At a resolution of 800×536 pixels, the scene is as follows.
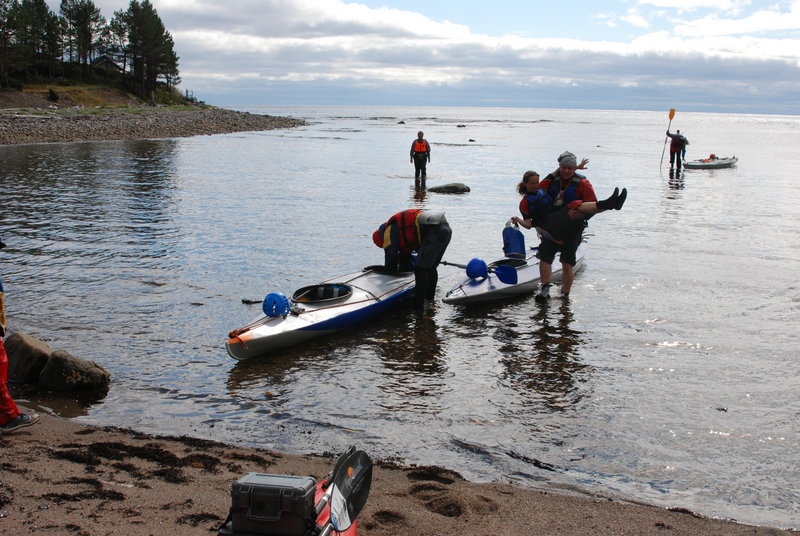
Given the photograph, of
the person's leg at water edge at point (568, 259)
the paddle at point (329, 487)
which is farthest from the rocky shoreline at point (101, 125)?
the paddle at point (329, 487)

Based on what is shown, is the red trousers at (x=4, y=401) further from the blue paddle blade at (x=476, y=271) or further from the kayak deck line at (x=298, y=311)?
the blue paddle blade at (x=476, y=271)

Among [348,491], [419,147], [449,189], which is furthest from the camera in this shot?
[419,147]

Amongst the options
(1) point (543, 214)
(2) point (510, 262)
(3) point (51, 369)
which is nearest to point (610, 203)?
(1) point (543, 214)

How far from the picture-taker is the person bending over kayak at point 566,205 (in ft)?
32.6

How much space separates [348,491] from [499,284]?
Result: 7570 millimetres

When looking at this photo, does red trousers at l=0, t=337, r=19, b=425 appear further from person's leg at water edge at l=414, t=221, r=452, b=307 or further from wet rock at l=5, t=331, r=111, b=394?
person's leg at water edge at l=414, t=221, r=452, b=307

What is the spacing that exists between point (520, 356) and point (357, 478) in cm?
491

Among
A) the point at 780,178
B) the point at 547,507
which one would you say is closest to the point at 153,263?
the point at 547,507

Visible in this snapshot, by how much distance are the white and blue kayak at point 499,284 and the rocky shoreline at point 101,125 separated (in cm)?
3635

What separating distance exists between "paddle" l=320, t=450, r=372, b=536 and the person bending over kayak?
6.86 meters

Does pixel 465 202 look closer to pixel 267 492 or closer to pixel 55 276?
pixel 55 276

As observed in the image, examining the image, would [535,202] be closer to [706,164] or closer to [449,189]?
[449,189]

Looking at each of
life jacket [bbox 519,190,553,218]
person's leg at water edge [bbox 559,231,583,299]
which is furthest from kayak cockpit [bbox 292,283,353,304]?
person's leg at water edge [bbox 559,231,583,299]

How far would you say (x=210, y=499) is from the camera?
14.6 feet
